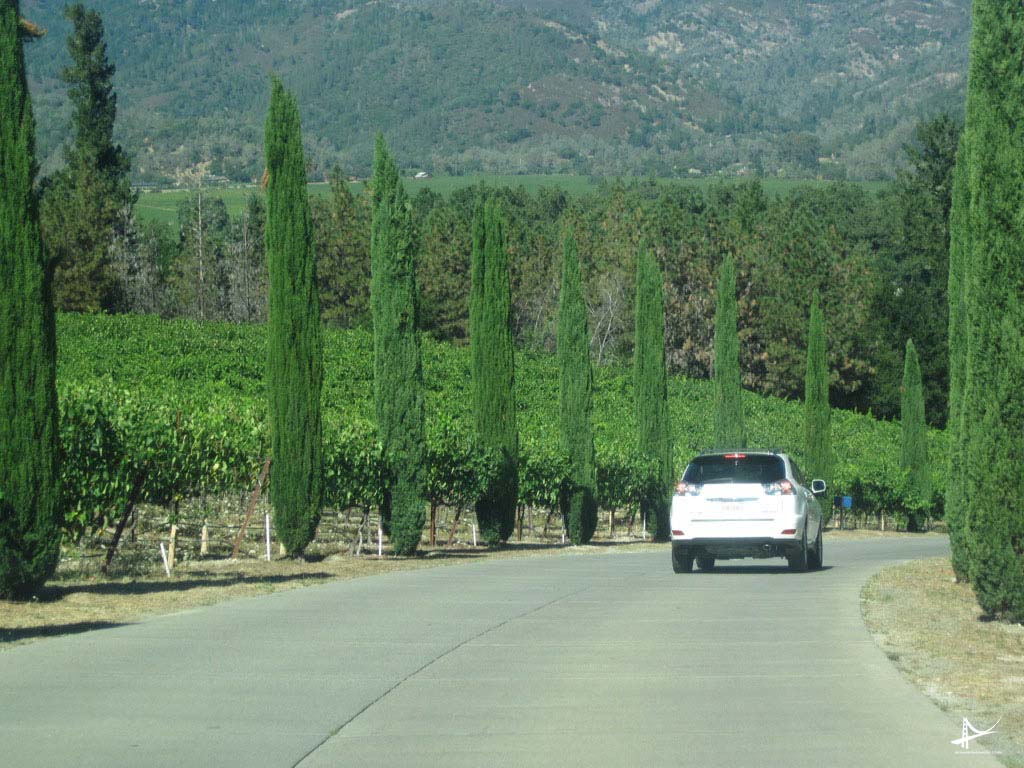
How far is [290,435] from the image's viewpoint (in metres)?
21.2

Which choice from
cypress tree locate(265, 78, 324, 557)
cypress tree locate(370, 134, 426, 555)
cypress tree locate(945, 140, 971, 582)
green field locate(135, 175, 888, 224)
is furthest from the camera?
green field locate(135, 175, 888, 224)

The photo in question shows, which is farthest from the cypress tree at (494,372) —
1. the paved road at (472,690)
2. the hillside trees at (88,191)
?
the hillside trees at (88,191)

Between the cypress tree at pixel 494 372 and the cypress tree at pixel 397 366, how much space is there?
4.50m

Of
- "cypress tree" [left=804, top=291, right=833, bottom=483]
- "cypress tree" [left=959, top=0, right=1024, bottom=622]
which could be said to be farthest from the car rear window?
"cypress tree" [left=804, top=291, right=833, bottom=483]

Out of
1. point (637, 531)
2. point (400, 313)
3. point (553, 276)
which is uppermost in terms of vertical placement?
point (553, 276)

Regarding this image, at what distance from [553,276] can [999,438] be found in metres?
Result: 75.5

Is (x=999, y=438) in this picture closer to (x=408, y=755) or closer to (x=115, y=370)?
(x=408, y=755)

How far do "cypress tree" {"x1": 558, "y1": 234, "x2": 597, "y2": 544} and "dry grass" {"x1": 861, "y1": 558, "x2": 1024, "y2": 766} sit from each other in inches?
614

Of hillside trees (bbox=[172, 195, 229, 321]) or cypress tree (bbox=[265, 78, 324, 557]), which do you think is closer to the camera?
cypress tree (bbox=[265, 78, 324, 557])

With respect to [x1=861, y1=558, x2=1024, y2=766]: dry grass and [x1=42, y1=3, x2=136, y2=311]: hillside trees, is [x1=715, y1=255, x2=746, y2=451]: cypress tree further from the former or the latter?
[x1=42, y1=3, x2=136, y2=311]: hillside trees

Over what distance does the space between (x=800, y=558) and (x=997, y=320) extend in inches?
343

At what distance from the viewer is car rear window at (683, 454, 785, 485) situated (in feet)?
62.0

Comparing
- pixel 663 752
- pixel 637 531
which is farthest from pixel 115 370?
pixel 663 752

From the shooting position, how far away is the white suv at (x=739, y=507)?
61.0 feet
